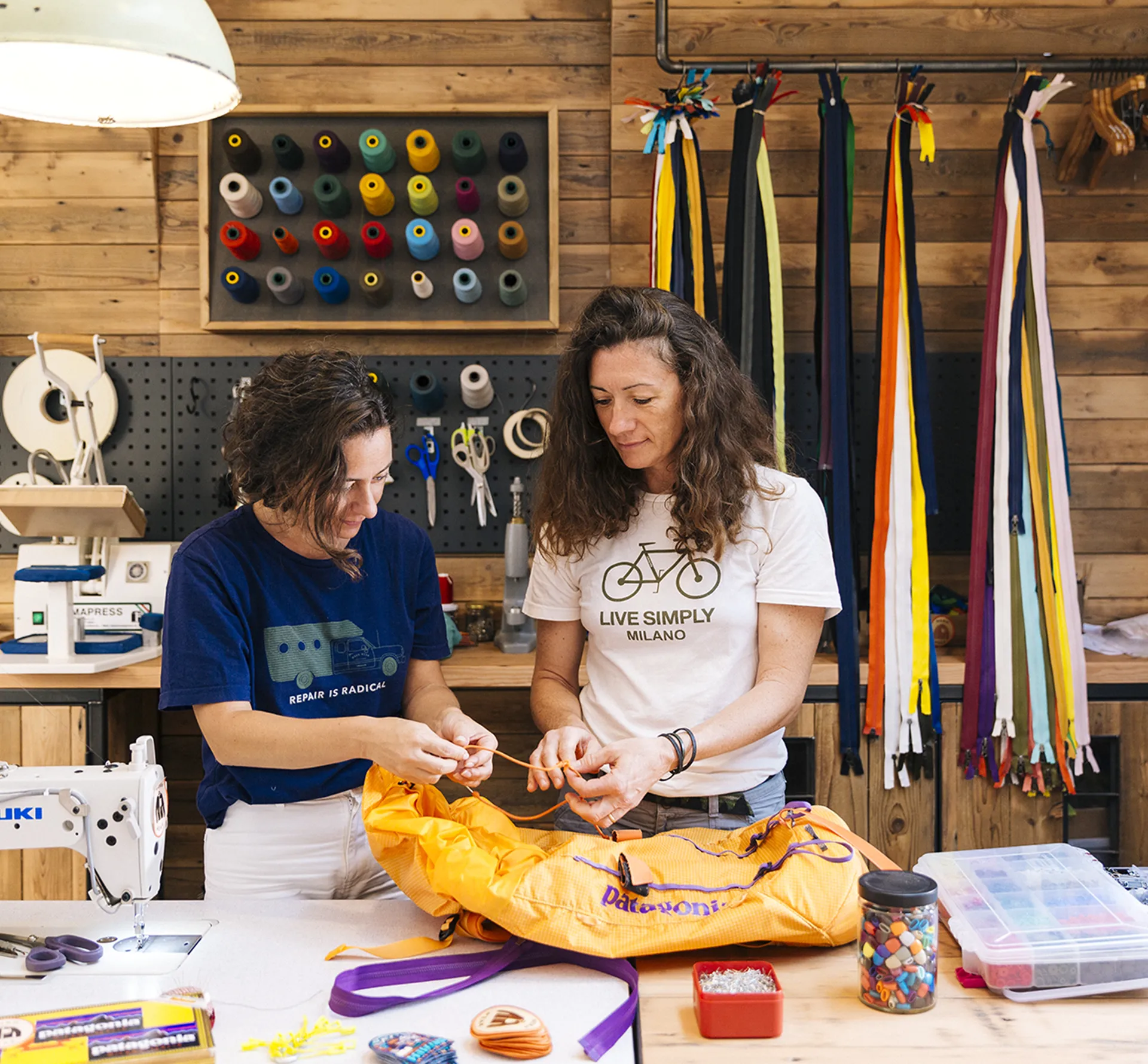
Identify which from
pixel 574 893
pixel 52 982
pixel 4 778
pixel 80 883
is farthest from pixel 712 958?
pixel 80 883

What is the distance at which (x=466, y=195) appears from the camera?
3.01 m

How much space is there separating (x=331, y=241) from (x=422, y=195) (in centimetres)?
30

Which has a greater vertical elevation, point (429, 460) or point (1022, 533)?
point (429, 460)

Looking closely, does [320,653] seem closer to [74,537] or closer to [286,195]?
[74,537]

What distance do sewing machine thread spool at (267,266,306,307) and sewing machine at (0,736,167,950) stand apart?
1.93m

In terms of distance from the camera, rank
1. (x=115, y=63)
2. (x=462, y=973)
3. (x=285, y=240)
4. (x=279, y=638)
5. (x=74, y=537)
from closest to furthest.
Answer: (x=462, y=973) → (x=115, y=63) → (x=279, y=638) → (x=74, y=537) → (x=285, y=240)

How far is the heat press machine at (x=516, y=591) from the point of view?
284 cm

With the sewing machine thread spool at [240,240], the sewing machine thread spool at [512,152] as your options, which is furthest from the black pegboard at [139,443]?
the sewing machine thread spool at [512,152]

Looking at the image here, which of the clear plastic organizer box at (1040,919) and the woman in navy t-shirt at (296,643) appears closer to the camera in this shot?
the clear plastic organizer box at (1040,919)

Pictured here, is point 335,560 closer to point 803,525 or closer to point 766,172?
point 803,525

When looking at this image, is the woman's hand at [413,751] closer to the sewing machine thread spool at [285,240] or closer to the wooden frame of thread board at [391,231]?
the wooden frame of thread board at [391,231]

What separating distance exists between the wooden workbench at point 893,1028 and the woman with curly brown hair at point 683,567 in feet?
1.52

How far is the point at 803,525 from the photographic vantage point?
5.78 feet

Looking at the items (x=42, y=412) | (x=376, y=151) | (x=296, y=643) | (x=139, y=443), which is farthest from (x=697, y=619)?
(x=42, y=412)
